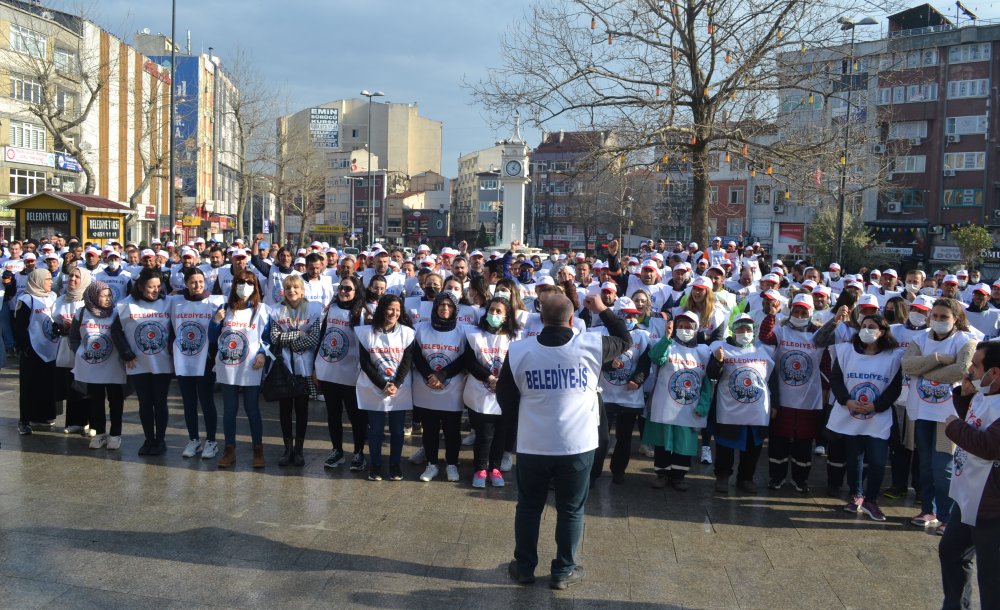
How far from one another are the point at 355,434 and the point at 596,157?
11.7m

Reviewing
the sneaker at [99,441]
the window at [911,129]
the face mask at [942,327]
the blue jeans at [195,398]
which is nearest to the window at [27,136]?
the sneaker at [99,441]

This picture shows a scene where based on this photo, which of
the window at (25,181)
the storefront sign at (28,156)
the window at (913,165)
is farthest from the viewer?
the window at (913,165)

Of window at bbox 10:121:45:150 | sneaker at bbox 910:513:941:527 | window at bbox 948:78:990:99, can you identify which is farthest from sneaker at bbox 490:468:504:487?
window at bbox 948:78:990:99

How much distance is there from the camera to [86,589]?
4.91m

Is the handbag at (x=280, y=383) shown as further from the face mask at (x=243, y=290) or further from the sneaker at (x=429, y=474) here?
the sneaker at (x=429, y=474)

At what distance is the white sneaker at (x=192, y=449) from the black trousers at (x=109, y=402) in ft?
2.35

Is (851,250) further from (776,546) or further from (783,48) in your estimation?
(776,546)

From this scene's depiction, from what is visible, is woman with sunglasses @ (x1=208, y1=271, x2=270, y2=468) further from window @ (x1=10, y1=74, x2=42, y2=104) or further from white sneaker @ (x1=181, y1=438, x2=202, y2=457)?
window @ (x1=10, y1=74, x2=42, y2=104)

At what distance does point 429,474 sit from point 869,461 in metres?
3.77

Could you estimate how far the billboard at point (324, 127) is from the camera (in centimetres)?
8412

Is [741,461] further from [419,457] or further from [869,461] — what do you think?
[419,457]

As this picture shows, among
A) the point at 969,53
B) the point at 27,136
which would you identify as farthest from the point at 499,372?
the point at 969,53

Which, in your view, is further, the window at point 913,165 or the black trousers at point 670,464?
the window at point 913,165

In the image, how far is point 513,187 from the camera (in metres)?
34.7
